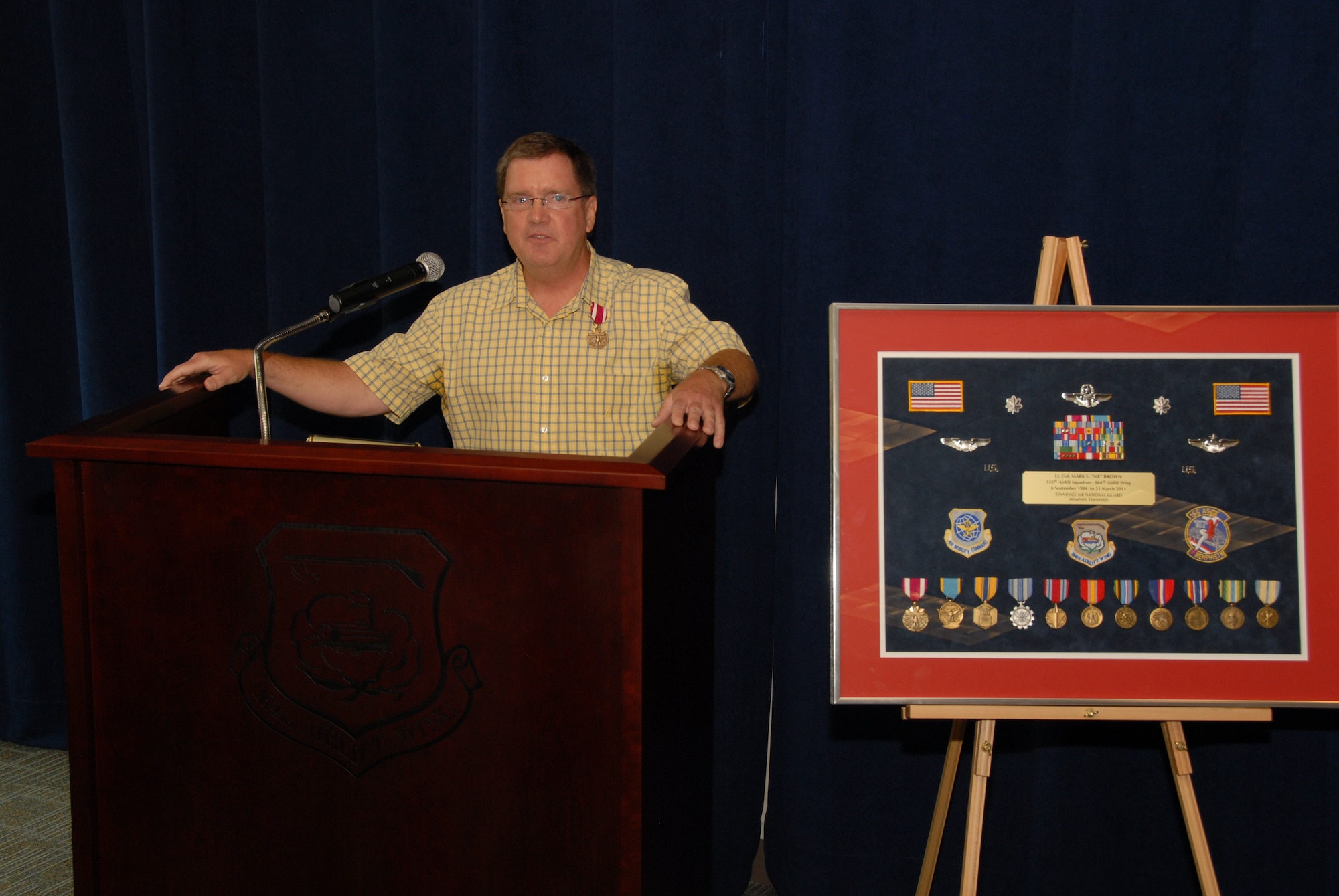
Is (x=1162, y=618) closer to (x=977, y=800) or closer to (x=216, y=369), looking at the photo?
(x=977, y=800)

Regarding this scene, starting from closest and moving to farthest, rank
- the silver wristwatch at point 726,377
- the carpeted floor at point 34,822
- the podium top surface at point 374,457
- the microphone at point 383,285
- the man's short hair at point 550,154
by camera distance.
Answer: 1. the podium top surface at point 374,457
2. the microphone at point 383,285
3. the silver wristwatch at point 726,377
4. the man's short hair at point 550,154
5. the carpeted floor at point 34,822

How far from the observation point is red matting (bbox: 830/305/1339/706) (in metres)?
1.53

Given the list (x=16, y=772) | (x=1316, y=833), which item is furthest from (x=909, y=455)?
(x=16, y=772)

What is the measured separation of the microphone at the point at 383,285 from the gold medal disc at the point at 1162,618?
1.23 meters

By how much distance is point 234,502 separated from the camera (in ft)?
4.36

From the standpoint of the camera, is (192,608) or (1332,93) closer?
(192,608)

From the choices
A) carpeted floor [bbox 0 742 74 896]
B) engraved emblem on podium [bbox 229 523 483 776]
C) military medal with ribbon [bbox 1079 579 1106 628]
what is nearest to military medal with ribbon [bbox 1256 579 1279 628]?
military medal with ribbon [bbox 1079 579 1106 628]

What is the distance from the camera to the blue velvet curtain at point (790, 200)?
77.6 inches

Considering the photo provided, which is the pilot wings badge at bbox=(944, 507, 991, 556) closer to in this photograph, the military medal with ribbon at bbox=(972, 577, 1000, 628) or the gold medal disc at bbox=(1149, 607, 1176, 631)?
the military medal with ribbon at bbox=(972, 577, 1000, 628)

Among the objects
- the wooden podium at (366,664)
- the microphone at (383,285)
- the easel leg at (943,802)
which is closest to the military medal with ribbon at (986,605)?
the easel leg at (943,802)

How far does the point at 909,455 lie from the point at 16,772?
2410 millimetres

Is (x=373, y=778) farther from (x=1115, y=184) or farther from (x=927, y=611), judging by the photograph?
(x=1115, y=184)

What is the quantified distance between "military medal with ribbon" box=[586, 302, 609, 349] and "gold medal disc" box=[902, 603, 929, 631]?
30.7 inches

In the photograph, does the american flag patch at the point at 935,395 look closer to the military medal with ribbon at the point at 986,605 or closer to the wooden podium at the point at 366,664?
the military medal with ribbon at the point at 986,605
